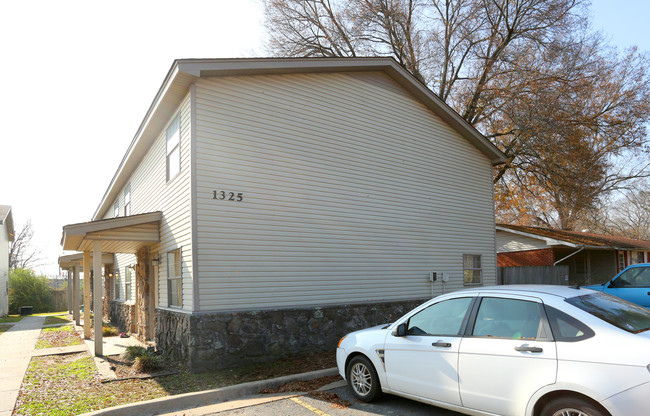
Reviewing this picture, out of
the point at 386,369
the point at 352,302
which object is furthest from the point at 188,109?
the point at 386,369

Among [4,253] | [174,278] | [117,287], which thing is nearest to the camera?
[174,278]

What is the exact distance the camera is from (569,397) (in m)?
4.09

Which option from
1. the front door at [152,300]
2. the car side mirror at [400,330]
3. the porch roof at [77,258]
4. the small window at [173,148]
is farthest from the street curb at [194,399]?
the porch roof at [77,258]

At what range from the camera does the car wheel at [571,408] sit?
3.89m

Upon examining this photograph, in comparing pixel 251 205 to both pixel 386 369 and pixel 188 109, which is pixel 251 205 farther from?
pixel 386 369

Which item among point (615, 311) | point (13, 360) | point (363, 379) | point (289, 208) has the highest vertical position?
point (289, 208)

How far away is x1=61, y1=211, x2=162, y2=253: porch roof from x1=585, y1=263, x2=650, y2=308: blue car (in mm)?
10772

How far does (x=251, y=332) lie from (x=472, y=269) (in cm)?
791

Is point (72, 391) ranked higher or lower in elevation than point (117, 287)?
lower

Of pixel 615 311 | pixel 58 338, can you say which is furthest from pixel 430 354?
pixel 58 338

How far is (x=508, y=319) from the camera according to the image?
4.86 m

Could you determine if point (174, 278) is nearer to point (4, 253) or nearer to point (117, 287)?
point (117, 287)

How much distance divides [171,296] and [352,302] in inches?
166

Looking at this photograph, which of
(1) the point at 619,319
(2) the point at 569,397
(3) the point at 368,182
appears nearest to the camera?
(2) the point at 569,397
